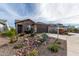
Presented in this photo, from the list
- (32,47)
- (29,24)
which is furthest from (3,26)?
(32,47)

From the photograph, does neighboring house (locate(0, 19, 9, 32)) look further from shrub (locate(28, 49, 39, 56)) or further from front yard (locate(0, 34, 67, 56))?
shrub (locate(28, 49, 39, 56))

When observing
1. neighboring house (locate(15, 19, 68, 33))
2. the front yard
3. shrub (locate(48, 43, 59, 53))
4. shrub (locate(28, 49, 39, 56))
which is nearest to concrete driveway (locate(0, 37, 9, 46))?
the front yard

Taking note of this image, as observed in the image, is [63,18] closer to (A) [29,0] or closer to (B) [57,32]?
(B) [57,32]

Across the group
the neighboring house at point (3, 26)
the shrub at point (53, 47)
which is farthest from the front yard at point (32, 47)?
the neighboring house at point (3, 26)

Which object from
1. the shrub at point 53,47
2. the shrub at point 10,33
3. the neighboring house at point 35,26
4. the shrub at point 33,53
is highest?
the neighboring house at point 35,26

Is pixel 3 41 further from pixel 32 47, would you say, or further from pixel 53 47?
pixel 53 47

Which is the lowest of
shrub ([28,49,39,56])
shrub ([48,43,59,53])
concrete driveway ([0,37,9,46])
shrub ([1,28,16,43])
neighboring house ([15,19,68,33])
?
shrub ([28,49,39,56])

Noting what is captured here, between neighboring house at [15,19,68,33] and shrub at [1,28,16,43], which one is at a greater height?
neighboring house at [15,19,68,33]

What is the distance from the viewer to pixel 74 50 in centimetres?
190

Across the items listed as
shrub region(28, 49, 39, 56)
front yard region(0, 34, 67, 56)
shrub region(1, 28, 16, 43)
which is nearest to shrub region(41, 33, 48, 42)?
front yard region(0, 34, 67, 56)

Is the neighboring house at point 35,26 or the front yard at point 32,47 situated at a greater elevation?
the neighboring house at point 35,26

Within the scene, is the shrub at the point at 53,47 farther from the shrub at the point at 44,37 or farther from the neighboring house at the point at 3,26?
the neighboring house at the point at 3,26

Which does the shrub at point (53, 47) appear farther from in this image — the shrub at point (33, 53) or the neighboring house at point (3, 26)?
the neighboring house at point (3, 26)

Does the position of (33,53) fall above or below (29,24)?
below
